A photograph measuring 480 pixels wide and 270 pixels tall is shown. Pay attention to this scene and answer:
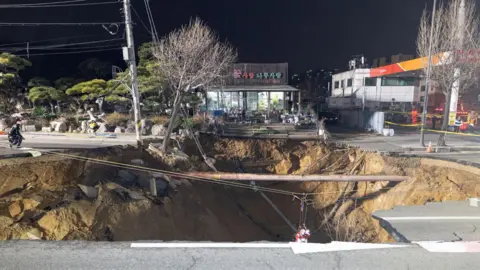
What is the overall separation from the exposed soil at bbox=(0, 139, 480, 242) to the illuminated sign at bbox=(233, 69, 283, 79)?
16896 mm

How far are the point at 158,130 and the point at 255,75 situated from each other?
18565mm

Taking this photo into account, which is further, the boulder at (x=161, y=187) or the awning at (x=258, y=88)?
the awning at (x=258, y=88)

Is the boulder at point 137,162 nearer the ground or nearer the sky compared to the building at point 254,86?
nearer the ground

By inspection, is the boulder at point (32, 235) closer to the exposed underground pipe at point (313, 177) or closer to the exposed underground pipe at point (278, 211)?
the exposed underground pipe at point (313, 177)

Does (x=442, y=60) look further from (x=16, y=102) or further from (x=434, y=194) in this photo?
(x=16, y=102)

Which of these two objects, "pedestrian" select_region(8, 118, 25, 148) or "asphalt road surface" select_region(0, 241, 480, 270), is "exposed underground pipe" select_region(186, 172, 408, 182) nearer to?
"pedestrian" select_region(8, 118, 25, 148)

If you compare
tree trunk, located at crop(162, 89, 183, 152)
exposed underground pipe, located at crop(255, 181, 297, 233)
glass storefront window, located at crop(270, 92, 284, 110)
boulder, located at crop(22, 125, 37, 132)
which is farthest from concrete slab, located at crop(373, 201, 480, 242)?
glass storefront window, located at crop(270, 92, 284, 110)

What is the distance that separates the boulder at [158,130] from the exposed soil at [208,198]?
2616 millimetres

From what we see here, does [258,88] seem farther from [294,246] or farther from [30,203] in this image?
[294,246]

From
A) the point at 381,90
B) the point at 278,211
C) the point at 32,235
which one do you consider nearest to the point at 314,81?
the point at 381,90

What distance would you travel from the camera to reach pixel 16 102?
1040 inches

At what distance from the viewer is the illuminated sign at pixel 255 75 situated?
3544 centimetres

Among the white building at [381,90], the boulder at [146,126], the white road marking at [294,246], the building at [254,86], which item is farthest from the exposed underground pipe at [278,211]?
the white building at [381,90]

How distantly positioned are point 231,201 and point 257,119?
14.1 meters
